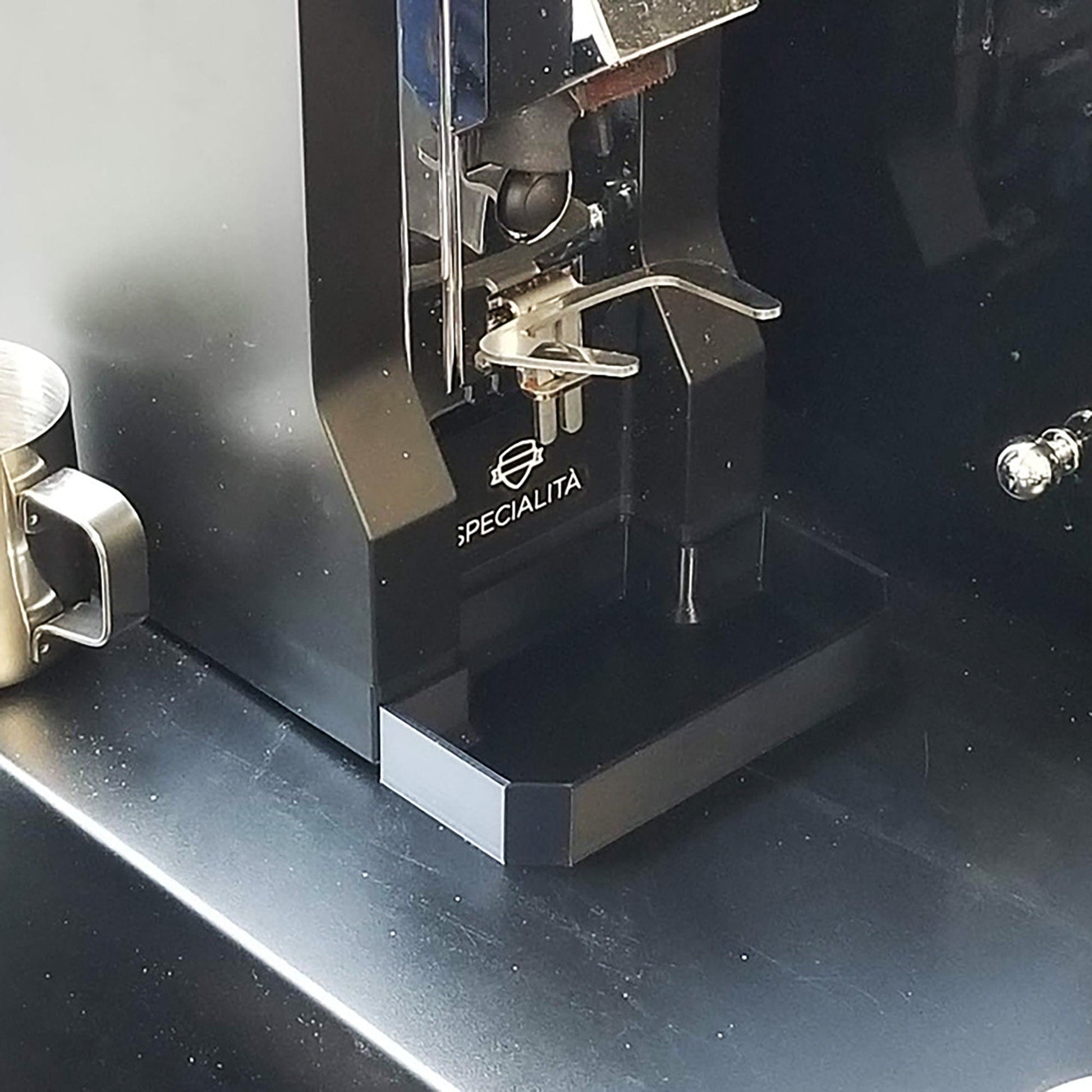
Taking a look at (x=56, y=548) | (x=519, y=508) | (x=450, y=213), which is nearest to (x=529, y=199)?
(x=450, y=213)

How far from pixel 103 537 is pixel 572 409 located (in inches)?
7.4

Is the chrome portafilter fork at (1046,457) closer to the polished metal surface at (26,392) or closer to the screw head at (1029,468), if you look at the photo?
the screw head at (1029,468)

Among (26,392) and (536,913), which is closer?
(536,913)

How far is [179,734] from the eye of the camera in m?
0.86

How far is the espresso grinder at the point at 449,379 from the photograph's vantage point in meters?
0.75

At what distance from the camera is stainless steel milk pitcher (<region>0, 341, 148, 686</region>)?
84cm

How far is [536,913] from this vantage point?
0.79m

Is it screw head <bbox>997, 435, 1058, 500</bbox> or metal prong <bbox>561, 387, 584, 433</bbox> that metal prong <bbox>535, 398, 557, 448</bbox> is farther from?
screw head <bbox>997, 435, 1058, 500</bbox>

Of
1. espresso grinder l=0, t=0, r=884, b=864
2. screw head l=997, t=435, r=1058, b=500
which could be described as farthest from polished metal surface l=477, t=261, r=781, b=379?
screw head l=997, t=435, r=1058, b=500

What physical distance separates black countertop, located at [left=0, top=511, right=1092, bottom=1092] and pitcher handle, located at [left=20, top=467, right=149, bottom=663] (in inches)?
1.4

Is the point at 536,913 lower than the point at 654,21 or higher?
lower

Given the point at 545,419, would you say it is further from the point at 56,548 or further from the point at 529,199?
the point at 56,548

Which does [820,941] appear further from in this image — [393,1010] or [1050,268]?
[1050,268]

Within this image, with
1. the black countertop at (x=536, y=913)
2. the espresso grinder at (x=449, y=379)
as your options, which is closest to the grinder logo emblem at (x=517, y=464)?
Answer: the espresso grinder at (x=449, y=379)
